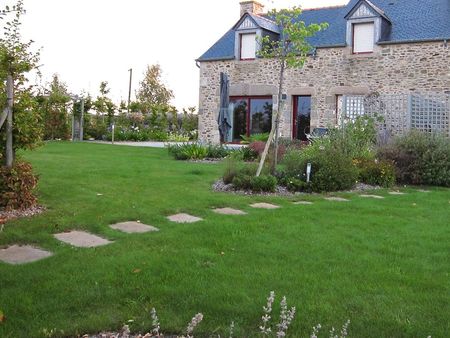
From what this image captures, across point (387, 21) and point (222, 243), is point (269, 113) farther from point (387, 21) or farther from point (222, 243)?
point (222, 243)

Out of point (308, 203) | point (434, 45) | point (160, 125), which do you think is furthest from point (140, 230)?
point (160, 125)

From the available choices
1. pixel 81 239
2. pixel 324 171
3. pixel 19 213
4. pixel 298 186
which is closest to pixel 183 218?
pixel 81 239

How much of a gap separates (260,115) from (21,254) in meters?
17.2

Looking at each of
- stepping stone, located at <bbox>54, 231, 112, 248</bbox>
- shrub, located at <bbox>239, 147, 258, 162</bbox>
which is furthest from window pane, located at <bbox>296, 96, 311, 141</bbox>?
stepping stone, located at <bbox>54, 231, 112, 248</bbox>

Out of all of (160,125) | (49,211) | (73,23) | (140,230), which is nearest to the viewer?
(140,230)

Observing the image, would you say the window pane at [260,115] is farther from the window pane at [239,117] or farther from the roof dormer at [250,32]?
the roof dormer at [250,32]

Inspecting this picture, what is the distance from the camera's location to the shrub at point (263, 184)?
29.4ft

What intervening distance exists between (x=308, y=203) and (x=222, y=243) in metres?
3.13

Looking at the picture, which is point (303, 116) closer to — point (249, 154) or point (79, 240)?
point (249, 154)

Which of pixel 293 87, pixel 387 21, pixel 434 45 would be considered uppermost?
pixel 387 21

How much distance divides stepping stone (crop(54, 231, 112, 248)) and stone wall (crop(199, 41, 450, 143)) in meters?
14.1

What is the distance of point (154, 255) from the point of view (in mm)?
4684

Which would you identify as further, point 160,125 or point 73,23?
point 160,125

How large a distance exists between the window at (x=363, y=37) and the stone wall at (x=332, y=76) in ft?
1.06
